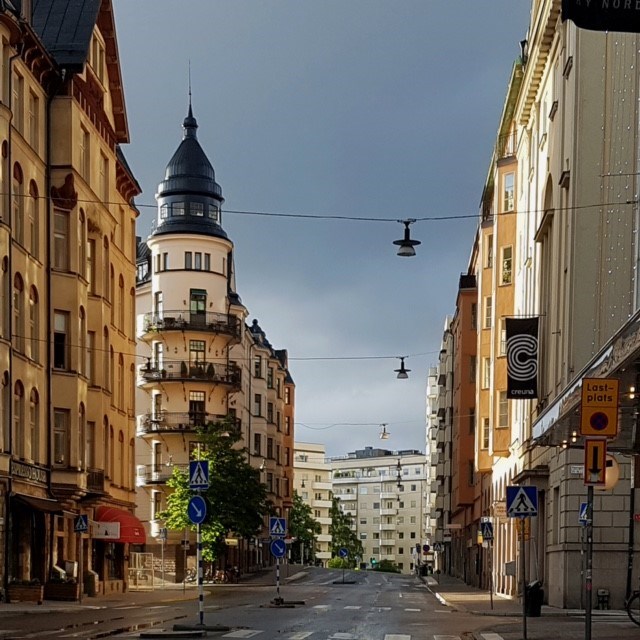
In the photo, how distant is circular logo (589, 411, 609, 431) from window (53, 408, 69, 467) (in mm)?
32860

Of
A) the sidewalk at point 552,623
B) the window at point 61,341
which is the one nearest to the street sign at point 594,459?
the sidewalk at point 552,623

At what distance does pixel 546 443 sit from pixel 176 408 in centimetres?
5461

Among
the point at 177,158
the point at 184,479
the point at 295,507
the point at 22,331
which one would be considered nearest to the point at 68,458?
the point at 22,331

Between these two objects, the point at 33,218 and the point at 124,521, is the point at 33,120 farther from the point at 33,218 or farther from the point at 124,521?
the point at 124,521

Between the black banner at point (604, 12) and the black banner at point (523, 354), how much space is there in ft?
105

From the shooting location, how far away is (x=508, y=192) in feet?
193

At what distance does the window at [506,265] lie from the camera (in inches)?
2352

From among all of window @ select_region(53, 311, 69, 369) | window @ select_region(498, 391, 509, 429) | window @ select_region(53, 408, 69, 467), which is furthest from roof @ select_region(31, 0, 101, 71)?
window @ select_region(498, 391, 509, 429)

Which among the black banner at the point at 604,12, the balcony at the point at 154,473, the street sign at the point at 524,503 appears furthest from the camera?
the balcony at the point at 154,473

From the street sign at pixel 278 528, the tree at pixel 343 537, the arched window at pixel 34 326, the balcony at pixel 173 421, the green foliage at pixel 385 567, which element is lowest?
the green foliage at pixel 385 567

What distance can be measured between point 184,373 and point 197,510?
58689mm

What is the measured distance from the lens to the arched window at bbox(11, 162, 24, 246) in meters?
43.2

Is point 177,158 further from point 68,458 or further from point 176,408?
point 68,458

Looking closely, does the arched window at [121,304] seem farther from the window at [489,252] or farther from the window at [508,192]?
the window at [489,252]
